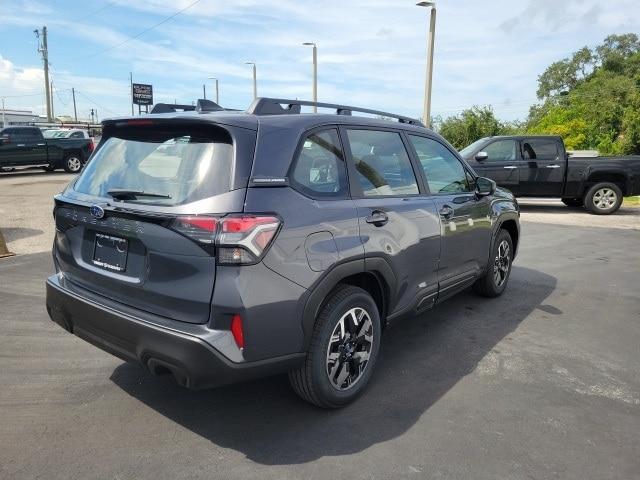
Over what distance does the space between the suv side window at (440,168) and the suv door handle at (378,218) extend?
85 centimetres

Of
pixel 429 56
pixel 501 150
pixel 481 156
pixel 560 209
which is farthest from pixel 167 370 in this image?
pixel 429 56

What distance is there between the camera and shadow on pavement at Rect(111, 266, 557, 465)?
2.82 metres

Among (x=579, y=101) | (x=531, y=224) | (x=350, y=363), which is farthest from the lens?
(x=579, y=101)

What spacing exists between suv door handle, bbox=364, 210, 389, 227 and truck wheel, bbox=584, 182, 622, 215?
421 inches

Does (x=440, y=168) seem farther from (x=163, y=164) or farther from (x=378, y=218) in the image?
(x=163, y=164)

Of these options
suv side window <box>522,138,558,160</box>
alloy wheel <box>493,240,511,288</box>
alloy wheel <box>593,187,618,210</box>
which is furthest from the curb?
alloy wheel <box>593,187,618,210</box>

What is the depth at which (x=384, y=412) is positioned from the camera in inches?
123

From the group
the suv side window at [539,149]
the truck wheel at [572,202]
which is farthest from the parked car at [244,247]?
the truck wheel at [572,202]

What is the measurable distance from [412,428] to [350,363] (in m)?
0.51

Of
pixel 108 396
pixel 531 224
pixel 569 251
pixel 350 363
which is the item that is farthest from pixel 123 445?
pixel 531 224

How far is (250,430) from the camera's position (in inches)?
115

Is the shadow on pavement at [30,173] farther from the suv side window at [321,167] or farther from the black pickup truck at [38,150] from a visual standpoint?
the suv side window at [321,167]

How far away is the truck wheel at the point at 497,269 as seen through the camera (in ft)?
16.9

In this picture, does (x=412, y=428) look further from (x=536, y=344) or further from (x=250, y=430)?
(x=536, y=344)
